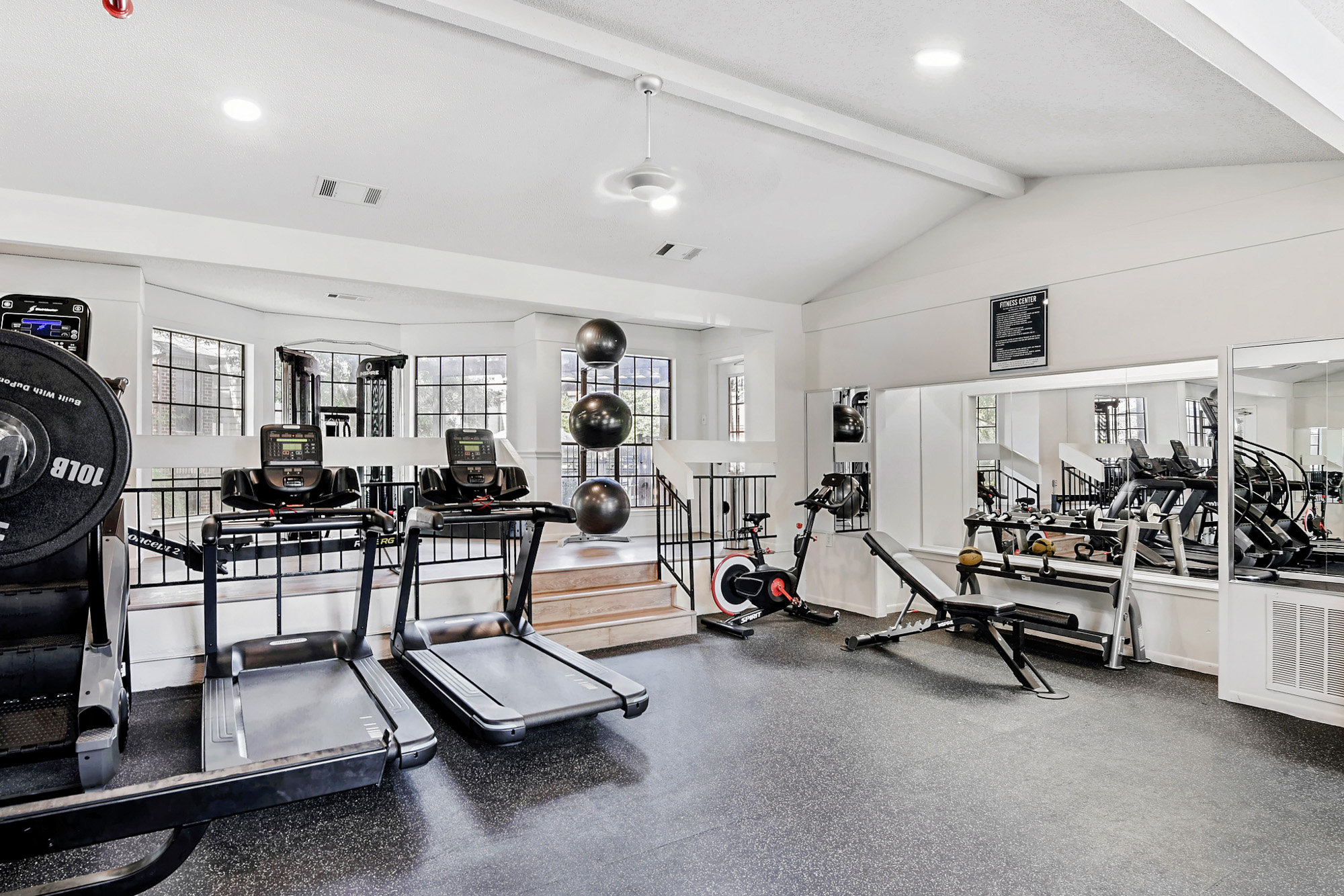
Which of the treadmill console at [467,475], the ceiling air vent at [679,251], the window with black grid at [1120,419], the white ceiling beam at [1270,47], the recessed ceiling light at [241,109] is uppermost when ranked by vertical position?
the recessed ceiling light at [241,109]

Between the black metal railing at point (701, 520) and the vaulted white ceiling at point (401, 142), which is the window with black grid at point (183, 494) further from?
the black metal railing at point (701, 520)

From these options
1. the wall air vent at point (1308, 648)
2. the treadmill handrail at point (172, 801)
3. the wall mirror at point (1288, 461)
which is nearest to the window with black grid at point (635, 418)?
the wall mirror at point (1288, 461)

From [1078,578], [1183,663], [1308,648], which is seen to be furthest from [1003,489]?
[1308,648]

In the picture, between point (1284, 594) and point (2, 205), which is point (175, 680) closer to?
point (2, 205)

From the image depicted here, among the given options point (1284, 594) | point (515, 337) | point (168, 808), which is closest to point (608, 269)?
point (515, 337)

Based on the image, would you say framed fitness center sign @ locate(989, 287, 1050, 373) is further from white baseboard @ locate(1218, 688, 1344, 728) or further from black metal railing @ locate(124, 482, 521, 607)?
black metal railing @ locate(124, 482, 521, 607)

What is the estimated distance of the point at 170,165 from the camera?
443cm

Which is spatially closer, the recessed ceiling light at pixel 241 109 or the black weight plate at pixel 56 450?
the black weight plate at pixel 56 450

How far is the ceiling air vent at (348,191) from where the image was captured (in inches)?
189

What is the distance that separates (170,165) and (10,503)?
3994 mm

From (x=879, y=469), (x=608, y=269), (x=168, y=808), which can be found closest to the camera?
(x=168, y=808)

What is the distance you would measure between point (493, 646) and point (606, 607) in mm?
1323

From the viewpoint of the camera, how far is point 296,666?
442 centimetres

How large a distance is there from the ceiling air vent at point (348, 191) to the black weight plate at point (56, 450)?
384 centimetres
